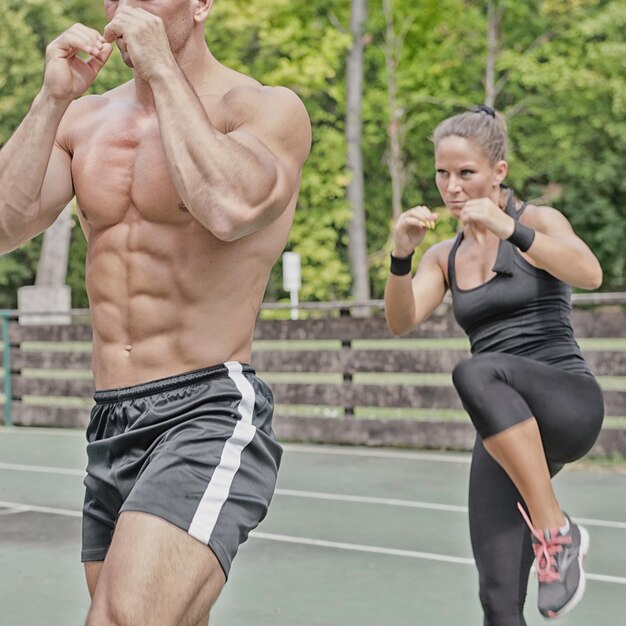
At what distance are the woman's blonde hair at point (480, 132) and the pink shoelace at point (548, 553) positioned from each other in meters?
1.16

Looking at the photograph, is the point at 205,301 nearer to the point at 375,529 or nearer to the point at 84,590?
the point at 84,590

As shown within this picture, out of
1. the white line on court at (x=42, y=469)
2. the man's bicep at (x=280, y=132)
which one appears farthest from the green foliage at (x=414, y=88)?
the man's bicep at (x=280, y=132)

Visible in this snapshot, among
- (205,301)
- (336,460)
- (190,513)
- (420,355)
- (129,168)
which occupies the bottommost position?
(336,460)

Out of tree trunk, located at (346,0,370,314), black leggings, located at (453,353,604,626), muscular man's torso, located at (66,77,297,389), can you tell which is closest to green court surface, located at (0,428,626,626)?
black leggings, located at (453,353,604,626)

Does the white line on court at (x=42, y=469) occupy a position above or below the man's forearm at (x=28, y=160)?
below

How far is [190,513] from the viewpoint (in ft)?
8.77

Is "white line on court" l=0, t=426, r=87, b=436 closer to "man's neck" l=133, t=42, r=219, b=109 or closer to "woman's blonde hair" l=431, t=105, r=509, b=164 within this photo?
"woman's blonde hair" l=431, t=105, r=509, b=164

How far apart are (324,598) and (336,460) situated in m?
4.86

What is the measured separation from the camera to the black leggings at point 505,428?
372 cm

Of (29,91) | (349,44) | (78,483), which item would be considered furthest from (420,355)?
(29,91)

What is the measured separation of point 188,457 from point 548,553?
54.1 inches

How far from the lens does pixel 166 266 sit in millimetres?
2857

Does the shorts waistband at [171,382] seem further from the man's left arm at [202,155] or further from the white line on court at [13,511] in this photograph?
the white line on court at [13,511]

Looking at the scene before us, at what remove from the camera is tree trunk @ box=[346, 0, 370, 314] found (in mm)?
30547
